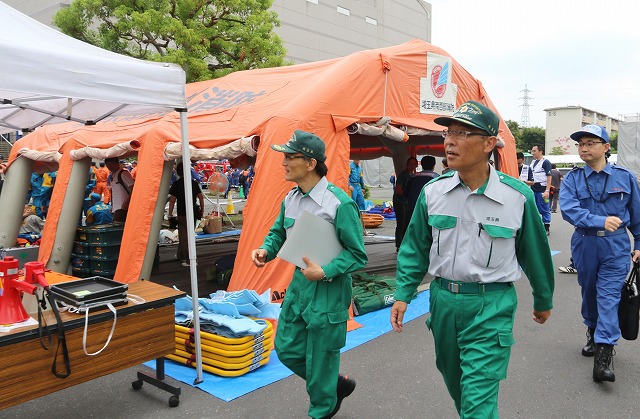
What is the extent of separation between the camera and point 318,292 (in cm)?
303

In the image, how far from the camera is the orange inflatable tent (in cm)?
582

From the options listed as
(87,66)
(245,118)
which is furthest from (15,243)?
(87,66)

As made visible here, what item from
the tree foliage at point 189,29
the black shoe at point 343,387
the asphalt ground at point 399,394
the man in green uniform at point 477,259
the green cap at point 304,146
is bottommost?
the asphalt ground at point 399,394

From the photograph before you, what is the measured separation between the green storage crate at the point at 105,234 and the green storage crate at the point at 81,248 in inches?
6.4

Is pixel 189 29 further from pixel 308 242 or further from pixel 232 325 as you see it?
pixel 308 242

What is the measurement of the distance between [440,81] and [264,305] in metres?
4.65

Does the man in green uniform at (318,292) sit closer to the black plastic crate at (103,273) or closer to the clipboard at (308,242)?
the clipboard at (308,242)

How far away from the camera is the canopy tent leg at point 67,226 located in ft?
25.7

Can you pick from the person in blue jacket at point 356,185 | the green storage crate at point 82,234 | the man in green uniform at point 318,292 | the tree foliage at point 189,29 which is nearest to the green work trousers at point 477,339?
the man in green uniform at point 318,292

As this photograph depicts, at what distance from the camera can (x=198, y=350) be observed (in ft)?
13.7

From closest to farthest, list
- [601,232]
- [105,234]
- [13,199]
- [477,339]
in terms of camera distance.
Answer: [477,339], [601,232], [105,234], [13,199]

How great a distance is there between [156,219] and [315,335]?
4435 millimetres

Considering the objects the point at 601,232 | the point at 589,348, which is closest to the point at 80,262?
the point at 589,348

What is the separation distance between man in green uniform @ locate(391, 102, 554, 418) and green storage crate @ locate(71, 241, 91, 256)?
6.52 meters
